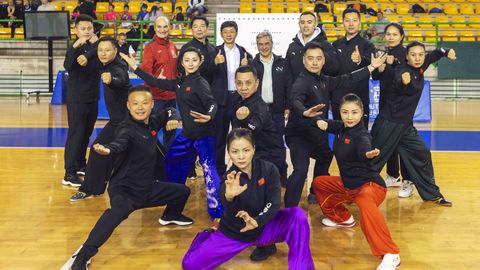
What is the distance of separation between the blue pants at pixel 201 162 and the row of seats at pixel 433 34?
11317 millimetres

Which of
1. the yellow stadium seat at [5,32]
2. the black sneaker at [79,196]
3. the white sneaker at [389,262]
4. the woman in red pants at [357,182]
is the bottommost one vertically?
the white sneaker at [389,262]

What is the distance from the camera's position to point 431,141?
31.9 feet

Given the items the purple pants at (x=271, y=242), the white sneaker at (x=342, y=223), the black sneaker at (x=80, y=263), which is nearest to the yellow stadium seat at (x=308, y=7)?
the white sneaker at (x=342, y=223)

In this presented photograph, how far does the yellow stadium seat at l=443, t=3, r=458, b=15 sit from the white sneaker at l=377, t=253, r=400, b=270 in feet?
53.3

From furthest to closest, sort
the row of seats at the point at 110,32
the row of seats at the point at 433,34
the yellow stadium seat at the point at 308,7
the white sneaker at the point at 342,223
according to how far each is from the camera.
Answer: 1. the yellow stadium seat at the point at 308,7
2. the row of seats at the point at 433,34
3. the row of seats at the point at 110,32
4. the white sneaker at the point at 342,223

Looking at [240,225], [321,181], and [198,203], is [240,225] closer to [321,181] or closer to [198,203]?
[321,181]

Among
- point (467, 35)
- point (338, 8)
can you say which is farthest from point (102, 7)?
point (467, 35)

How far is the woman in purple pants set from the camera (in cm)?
410

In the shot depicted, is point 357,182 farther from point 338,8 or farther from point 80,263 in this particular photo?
point 338,8

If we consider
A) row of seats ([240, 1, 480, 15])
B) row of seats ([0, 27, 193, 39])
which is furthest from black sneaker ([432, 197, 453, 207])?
row of seats ([240, 1, 480, 15])

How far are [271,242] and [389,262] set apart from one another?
0.87m

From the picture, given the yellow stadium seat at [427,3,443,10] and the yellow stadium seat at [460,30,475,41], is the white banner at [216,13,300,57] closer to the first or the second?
the yellow stadium seat at [460,30,475,41]

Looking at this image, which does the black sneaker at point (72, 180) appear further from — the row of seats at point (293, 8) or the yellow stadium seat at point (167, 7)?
the row of seats at point (293, 8)

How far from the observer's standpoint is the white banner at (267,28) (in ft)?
32.2
